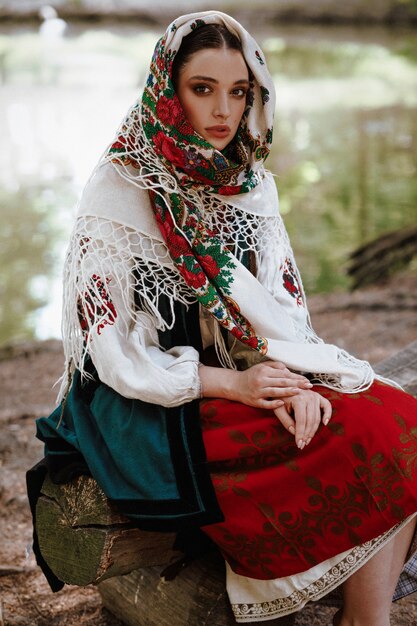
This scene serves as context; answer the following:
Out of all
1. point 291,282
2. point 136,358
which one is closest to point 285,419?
point 136,358

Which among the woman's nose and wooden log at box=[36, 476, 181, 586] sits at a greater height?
the woman's nose

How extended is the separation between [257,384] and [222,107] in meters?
0.70

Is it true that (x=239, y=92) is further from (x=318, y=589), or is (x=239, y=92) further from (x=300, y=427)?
(x=318, y=589)

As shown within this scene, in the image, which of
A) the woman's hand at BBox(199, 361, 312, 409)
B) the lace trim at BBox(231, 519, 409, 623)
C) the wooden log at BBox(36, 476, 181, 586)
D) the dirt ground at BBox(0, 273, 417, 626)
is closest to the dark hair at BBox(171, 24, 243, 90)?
the woman's hand at BBox(199, 361, 312, 409)

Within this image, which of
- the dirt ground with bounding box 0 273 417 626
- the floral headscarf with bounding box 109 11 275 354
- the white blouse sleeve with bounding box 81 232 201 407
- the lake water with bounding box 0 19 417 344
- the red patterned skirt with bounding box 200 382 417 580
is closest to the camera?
the red patterned skirt with bounding box 200 382 417 580

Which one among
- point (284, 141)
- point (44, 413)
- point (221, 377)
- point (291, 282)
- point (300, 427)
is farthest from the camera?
point (284, 141)

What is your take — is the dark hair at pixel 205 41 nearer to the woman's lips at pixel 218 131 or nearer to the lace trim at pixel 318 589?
the woman's lips at pixel 218 131

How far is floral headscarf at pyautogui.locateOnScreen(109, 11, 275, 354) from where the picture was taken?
209 centimetres

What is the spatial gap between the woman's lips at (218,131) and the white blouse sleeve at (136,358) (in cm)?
45

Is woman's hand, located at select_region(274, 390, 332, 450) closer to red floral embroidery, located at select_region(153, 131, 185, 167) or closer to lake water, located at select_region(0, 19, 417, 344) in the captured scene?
red floral embroidery, located at select_region(153, 131, 185, 167)

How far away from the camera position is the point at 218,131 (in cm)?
216

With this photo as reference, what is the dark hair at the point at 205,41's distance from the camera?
2.10 meters

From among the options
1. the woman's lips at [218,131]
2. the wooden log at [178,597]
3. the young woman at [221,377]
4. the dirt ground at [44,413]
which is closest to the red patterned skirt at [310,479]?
the young woman at [221,377]

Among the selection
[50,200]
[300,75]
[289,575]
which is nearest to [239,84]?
[289,575]
